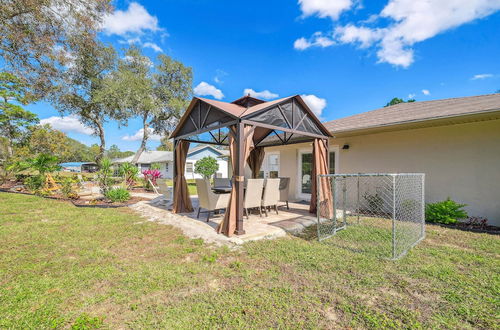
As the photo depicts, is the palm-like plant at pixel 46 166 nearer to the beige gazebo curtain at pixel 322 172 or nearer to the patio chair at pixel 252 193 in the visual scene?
the patio chair at pixel 252 193

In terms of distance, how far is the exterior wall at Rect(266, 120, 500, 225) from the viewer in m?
5.34

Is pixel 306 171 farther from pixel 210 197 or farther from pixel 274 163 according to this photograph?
pixel 210 197

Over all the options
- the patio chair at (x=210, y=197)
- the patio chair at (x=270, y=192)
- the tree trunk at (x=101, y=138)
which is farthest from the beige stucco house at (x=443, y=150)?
the tree trunk at (x=101, y=138)

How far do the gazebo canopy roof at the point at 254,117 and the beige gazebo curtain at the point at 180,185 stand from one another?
0.35 m

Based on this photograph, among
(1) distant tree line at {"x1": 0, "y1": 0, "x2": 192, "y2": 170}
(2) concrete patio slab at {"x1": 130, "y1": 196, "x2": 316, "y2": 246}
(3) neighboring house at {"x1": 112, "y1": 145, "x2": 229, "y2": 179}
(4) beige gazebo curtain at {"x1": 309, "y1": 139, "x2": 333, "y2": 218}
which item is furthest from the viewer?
(3) neighboring house at {"x1": 112, "y1": 145, "x2": 229, "y2": 179}

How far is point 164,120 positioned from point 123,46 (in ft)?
20.5

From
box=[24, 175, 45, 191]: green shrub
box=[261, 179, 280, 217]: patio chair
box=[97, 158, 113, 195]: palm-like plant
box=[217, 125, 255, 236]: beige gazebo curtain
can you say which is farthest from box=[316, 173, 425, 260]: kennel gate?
box=[24, 175, 45, 191]: green shrub

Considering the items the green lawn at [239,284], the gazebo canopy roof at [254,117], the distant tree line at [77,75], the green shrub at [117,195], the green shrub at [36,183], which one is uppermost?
the distant tree line at [77,75]

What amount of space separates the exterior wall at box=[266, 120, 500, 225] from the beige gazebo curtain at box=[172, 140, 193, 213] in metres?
5.79

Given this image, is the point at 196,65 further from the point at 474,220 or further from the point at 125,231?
the point at 474,220

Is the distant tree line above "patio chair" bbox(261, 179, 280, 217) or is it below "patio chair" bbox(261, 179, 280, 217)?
above

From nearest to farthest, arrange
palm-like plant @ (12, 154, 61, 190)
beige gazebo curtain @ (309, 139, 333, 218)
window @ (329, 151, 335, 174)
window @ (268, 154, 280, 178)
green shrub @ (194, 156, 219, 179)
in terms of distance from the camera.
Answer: beige gazebo curtain @ (309, 139, 333, 218), window @ (329, 151, 335, 174), palm-like plant @ (12, 154, 61, 190), window @ (268, 154, 280, 178), green shrub @ (194, 156, 219, 179)

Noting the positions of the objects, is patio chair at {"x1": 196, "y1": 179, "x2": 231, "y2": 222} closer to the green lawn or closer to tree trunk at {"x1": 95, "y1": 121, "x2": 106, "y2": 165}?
the green lawn

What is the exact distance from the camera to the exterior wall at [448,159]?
5.34 metres
